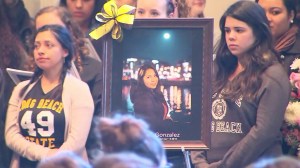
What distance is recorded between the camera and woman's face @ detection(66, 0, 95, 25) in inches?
134

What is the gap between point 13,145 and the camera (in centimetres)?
275

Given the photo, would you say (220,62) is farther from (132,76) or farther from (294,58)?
(132,76)

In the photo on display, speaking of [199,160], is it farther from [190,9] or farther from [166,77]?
[190,9]

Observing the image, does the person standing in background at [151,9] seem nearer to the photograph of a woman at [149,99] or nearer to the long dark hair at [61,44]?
the long dark hair at [61,44]

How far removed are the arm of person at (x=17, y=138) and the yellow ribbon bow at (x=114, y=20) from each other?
49cm

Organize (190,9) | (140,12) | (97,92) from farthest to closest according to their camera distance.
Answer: (190,9) < (140,12) < (97,92)

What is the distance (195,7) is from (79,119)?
98 centimetres

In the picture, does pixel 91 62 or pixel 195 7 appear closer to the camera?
pixel 91 62

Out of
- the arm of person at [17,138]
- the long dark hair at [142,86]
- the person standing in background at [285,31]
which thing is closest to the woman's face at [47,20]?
the arm of person at [17,138]

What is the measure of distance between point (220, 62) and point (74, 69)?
61 centimetres

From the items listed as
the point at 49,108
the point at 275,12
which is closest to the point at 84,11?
the point at 49,108

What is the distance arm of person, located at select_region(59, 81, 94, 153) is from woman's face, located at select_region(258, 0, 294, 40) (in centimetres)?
89

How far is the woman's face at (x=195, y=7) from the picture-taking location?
3371 millimetres

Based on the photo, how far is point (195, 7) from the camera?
3.41 metres
